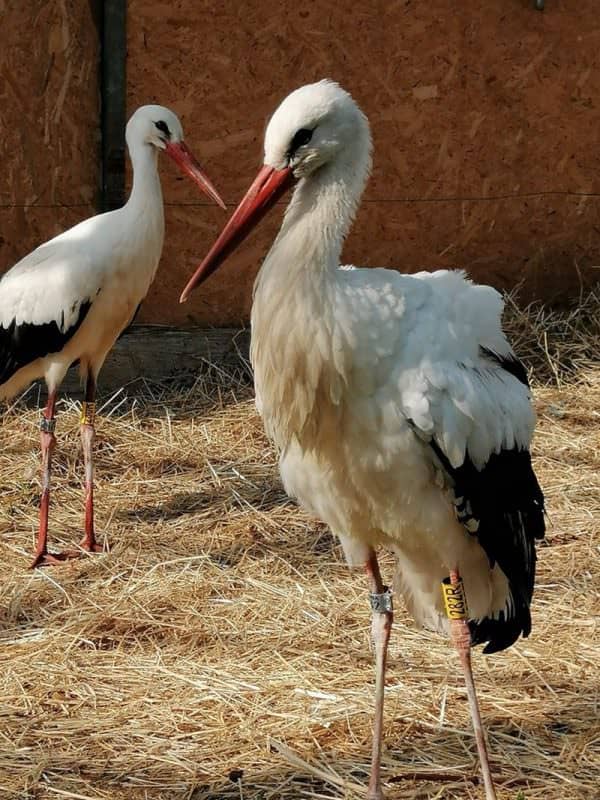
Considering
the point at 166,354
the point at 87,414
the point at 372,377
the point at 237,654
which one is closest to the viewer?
the point at 372,377

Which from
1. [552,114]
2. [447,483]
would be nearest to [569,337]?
[552,114]

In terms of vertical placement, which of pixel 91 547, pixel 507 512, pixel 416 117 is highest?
pixel 416 117

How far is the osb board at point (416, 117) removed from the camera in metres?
6.87

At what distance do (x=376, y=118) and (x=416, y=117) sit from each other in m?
0.22

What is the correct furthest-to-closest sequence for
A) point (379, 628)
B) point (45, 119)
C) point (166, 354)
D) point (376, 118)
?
point (376, 118), point (166, 354), point (45, 119), point (379, 628)

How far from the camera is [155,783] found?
3.51 meters

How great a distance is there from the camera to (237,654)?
171 inches

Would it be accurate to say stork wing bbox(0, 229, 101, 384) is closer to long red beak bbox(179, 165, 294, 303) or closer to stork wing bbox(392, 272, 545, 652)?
long red beak bbox(179, 165, 294, 303)

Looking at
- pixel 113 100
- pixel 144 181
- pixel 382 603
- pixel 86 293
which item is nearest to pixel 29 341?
pixel 86 293

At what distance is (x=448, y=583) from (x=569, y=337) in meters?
4.09

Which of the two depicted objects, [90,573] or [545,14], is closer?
[90,573]

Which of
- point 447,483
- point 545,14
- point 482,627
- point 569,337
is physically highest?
point 545,14

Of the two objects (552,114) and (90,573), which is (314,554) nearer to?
(90,573)

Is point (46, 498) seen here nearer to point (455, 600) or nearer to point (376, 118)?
point (455, 600)
